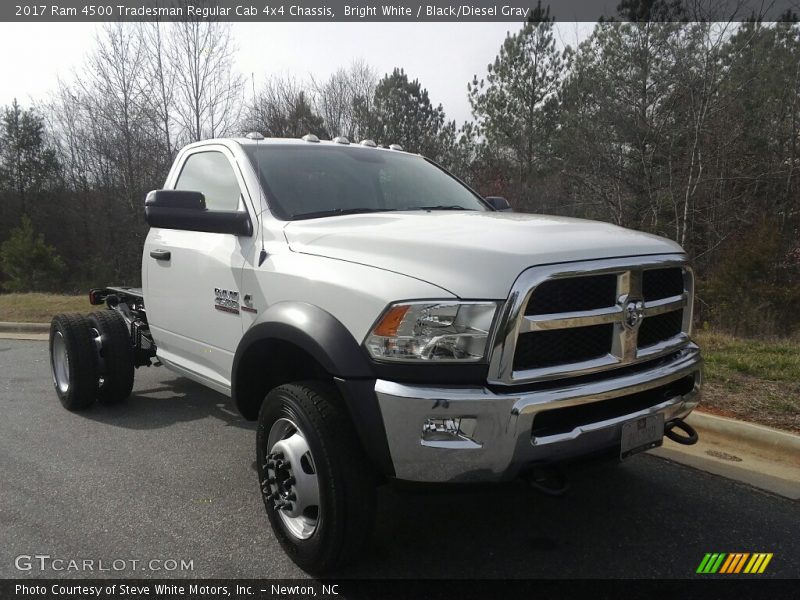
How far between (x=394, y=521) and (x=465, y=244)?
157 cm

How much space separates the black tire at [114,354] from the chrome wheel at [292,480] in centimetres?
263

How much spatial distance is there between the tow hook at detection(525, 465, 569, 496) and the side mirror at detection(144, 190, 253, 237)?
189 centimetres

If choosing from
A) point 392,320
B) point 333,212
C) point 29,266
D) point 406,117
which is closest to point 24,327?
point 333,212

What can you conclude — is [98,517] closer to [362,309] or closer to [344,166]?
[362,309]

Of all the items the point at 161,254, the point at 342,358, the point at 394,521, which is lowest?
the point at 394,521

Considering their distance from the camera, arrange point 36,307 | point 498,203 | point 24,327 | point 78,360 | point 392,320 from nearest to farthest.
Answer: point 392,320 → point 498,203 → point 78,360 → point 24,327 → point 36,307

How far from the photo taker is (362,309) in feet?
7.87

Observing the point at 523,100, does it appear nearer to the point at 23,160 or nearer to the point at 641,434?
the point at 641,434

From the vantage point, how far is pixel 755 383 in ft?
16.1

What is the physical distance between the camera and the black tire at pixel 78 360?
4.82 metres

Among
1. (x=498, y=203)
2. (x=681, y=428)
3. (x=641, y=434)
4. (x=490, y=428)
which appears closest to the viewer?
(x=490, y=428)

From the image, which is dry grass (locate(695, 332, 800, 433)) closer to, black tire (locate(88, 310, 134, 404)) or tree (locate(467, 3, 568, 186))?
black tire (locate(88, 310, 134, 404))

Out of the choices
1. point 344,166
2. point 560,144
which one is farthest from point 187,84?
point 344,166

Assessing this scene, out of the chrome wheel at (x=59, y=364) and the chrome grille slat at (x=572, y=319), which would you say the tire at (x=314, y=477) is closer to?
the chrome grille slat at (x=572, y=319)
